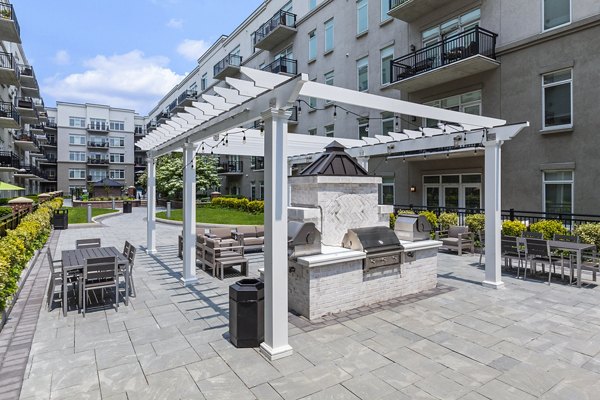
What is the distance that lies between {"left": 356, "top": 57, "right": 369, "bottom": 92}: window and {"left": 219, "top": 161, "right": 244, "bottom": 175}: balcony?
15.7 metres

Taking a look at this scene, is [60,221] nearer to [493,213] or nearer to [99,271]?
[99,271]

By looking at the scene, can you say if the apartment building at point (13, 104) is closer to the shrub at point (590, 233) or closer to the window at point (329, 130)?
the window at point (329, 130)

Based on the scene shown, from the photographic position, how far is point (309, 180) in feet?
22.1

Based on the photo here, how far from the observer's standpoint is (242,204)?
26.3m

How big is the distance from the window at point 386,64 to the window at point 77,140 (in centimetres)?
5344

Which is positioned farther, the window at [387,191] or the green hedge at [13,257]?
the window at [387,191]

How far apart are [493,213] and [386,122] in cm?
1168

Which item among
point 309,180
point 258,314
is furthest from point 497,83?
point 258,314

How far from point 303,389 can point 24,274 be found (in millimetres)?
7931

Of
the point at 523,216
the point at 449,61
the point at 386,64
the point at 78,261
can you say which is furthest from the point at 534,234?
the point at 386,64

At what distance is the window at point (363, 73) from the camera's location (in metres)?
19.5

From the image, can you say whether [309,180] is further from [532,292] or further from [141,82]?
[141,82]

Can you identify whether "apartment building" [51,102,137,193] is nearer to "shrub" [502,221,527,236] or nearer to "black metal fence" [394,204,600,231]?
"black metal fence" [394,204,600,231]

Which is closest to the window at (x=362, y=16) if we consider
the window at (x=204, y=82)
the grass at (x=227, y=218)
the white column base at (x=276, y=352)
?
the grass at (x=227, y=218)
